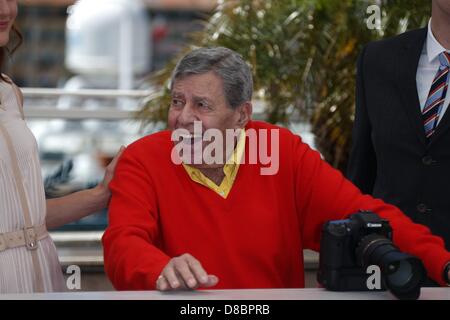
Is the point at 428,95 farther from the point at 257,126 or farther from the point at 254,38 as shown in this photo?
the point at 254,38

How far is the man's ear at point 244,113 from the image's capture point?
2342 mm

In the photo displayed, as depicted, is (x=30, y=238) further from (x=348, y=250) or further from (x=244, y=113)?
(x=348, y=250)

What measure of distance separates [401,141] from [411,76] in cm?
17

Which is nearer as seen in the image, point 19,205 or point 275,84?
point 19,205

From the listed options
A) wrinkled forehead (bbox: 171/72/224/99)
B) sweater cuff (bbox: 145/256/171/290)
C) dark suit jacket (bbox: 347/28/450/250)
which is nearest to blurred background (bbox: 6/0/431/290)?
dark suit jacket (bbox: 347/28/450/250)

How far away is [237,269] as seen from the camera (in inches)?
87.4

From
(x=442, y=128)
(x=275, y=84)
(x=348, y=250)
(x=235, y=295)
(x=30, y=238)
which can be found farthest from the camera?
(x=275, y=84)

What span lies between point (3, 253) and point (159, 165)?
40cm

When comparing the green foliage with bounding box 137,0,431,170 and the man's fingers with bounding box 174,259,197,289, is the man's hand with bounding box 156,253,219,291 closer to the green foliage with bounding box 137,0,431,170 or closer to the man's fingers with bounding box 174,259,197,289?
the man's fingers with bounding box 174,259,197,289

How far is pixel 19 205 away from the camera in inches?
85.7

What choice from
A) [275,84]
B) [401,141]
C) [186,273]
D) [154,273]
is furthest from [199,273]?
[275,84]

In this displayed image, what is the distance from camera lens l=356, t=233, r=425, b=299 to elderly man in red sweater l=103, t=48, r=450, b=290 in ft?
1.12

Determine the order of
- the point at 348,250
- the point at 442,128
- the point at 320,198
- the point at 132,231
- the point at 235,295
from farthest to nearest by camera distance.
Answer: the point at 442,128 < the point at 320,198 < the point at 132,231 < the point at 348,250 < the point at 235,295

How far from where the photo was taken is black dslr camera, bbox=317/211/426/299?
5.59ft
